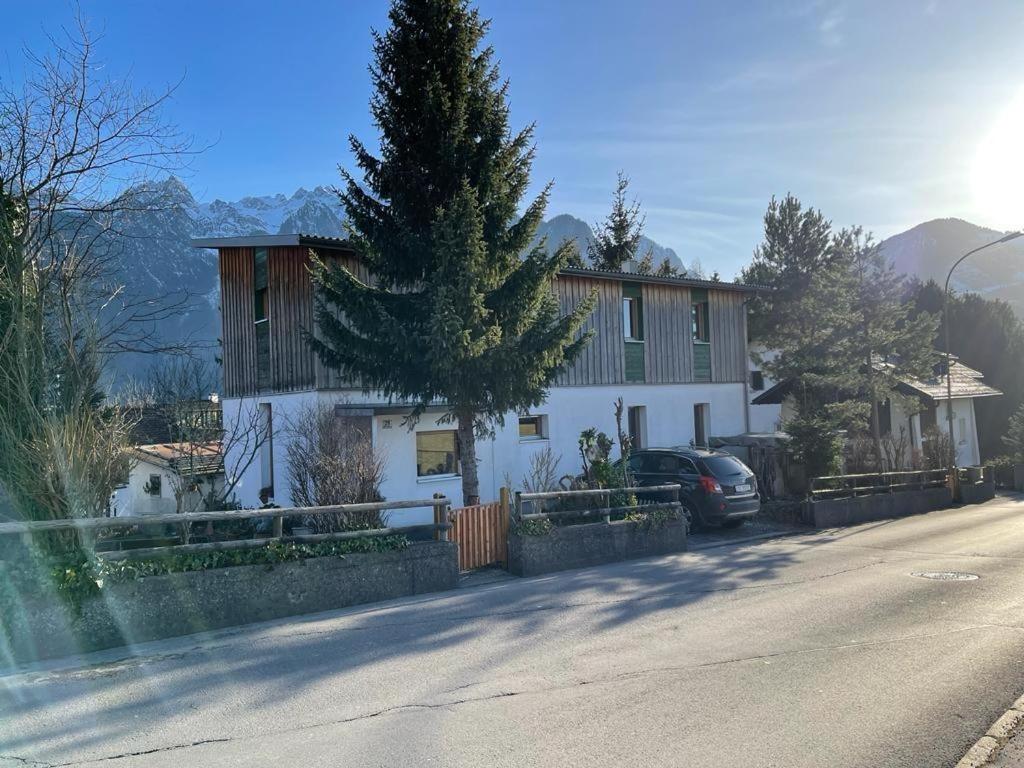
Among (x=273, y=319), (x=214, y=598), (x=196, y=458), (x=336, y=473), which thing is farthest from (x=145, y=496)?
(x=214, y=598)

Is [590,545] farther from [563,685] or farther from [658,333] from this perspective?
[658,333]

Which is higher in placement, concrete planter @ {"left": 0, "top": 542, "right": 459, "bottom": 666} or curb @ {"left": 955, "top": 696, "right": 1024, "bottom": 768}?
concrete planter @ {"left": 0, "top": 542, "right": 459, "bottom": 666}

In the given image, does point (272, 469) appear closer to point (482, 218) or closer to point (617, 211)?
point (482, 218)

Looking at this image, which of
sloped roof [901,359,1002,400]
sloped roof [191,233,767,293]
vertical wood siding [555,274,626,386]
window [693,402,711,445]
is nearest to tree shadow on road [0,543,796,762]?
sloped roof [191,233,767,293]

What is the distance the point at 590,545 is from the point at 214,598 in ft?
20.4

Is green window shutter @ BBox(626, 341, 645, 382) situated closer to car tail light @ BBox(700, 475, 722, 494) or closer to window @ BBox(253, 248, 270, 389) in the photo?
car tail light @ BBox(700, 475, 722, 494)

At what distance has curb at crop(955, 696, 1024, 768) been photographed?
4.86 metres

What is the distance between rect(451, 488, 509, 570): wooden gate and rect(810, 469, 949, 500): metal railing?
10.2 m

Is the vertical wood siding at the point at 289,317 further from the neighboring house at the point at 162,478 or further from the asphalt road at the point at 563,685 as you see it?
the asphalt road at the point at 563,685

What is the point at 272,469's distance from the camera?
19.7 metres

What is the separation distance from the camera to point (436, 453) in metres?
18.8

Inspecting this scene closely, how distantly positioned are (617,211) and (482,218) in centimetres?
3634

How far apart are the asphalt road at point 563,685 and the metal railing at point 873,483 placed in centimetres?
929

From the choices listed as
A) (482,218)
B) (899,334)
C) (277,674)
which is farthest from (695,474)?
(277,674)
